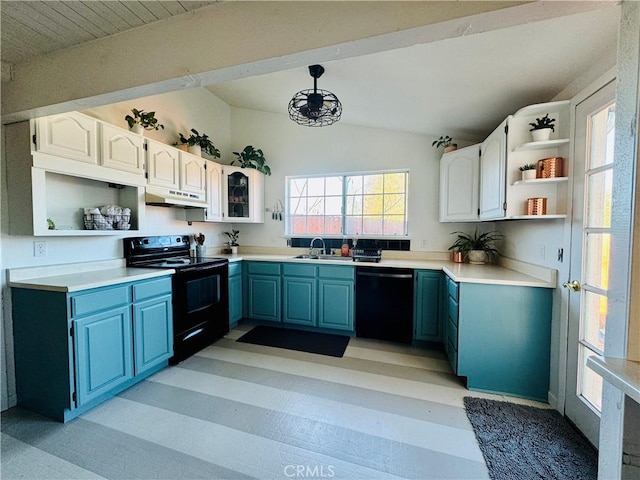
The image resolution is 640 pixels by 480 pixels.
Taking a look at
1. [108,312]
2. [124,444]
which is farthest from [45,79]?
[124,444]

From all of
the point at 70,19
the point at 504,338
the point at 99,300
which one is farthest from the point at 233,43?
the point at 504,338

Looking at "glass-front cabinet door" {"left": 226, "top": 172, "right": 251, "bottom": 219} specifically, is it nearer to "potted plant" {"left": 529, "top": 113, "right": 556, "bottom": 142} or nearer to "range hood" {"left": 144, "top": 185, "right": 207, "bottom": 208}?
"range hood" {"left": 144, "top": 185, "right": 207, "bottom": 208}

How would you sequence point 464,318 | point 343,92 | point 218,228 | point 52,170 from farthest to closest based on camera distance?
point 218,228
point 343,92
point 464,318
point 52,170

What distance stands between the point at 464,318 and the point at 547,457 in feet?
2.91

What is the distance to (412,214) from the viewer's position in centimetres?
340

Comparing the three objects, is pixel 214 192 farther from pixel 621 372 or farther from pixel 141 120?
pixel 621 372

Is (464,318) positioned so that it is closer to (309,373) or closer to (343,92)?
(309,373)

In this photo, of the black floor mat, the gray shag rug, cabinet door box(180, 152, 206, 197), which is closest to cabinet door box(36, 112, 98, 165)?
cabinet door box(180, 152, 206, 197)

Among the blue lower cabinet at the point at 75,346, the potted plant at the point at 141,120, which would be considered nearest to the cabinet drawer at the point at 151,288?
the blue lower cabinet at the point at 75,346

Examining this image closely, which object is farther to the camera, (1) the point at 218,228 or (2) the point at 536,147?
(1) the point at 218,228

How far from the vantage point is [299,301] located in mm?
3309

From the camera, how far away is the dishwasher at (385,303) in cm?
292

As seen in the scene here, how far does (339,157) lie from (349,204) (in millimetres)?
649

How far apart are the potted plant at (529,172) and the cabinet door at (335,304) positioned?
1.88 m
